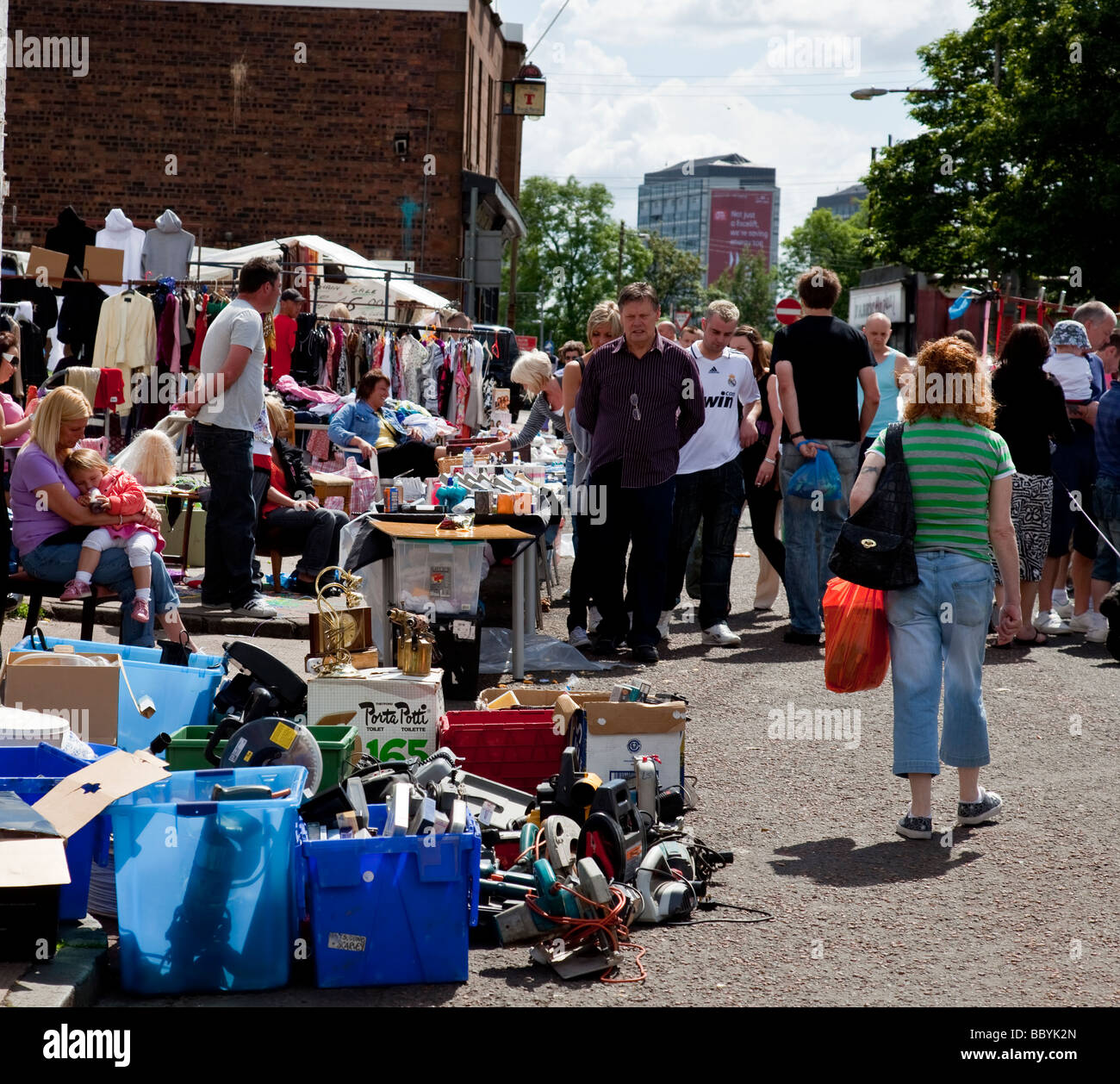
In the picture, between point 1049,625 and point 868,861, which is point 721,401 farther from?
point 868,861

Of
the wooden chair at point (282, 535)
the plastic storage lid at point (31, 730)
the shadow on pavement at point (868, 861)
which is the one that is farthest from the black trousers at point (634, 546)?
the plastic storage lid at point (31, 730)

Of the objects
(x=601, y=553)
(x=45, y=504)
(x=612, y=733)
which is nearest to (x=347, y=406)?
(x=601, y=553)

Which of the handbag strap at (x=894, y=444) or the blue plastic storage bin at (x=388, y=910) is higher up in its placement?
the handbag strap at (x=894, y=444)

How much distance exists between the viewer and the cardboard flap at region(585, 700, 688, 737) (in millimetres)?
5910

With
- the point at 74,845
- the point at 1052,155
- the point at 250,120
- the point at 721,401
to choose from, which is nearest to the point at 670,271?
the point at 1052,155

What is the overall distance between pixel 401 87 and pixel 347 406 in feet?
74.7

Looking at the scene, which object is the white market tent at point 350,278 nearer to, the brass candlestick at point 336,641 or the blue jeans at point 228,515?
the blue jeans at point 228,515

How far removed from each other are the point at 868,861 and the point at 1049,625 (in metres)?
5.70

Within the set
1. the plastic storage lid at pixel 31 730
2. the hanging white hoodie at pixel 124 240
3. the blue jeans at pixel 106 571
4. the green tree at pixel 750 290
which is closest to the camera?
the plastic storage lid at pixel 31 730

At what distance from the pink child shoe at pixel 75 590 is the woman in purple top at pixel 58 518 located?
72 mm

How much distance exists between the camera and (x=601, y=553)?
9.53 meters

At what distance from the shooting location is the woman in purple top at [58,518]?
25.1 feet

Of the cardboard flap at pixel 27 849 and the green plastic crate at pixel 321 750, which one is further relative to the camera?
the green plastic crate at pixel 321 750

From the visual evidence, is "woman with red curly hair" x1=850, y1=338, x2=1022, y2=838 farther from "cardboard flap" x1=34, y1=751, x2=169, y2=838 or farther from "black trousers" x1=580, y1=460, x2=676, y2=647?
"black trousers" x1=580, y1=460, x2=676, y2=647
